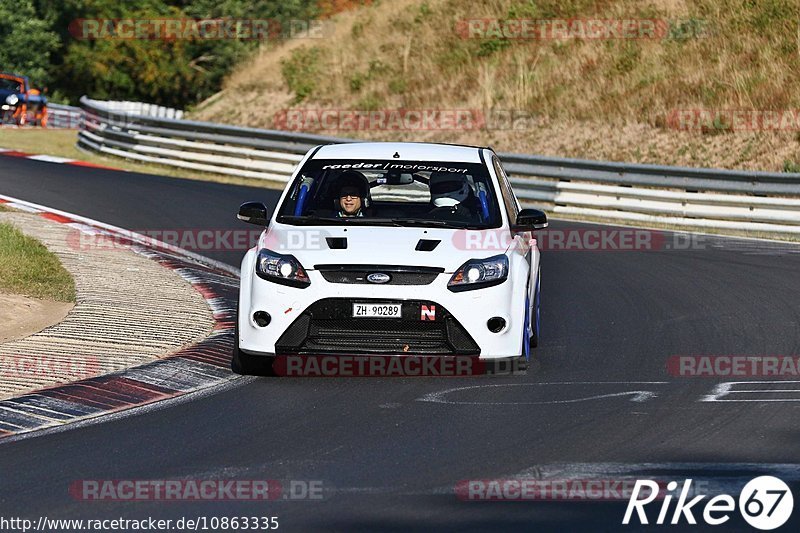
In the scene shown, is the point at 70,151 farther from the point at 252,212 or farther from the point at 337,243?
the point at 337,243

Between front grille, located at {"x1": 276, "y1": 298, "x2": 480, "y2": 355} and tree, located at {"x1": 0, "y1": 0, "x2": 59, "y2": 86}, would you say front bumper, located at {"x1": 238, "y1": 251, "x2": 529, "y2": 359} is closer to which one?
front grille, located at {"x1": 276, "y1": 298, "x2": 480, "y2": 355}

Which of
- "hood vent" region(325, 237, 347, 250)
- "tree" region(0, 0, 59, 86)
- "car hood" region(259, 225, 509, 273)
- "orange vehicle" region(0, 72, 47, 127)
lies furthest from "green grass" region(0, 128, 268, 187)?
"tree" region(0, 0, 59, 86)

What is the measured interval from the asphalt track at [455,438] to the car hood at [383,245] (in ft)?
2.76

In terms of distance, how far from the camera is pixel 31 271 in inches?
511

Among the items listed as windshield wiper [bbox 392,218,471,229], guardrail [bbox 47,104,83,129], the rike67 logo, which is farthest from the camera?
guardrail [bbox 47,104,83,129]

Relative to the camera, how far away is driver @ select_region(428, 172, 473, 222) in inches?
408

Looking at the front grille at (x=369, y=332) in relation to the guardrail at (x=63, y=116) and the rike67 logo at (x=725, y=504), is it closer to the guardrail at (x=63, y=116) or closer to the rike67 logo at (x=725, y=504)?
the rike67 logo at (x=725, y=504)

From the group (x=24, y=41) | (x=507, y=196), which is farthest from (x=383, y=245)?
(x=24, y=41)

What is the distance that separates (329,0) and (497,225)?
55.7m

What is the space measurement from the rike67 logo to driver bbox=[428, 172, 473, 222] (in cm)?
395

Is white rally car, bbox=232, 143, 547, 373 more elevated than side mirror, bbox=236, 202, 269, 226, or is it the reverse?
side mirror, bbox=236, 202, 269, 226

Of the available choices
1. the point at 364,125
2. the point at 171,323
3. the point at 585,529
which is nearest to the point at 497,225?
the point at 171,323

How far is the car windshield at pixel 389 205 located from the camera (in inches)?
406

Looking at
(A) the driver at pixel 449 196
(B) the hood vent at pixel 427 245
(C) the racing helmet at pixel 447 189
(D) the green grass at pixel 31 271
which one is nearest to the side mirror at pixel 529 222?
(A) the driver at pixel 449 196
